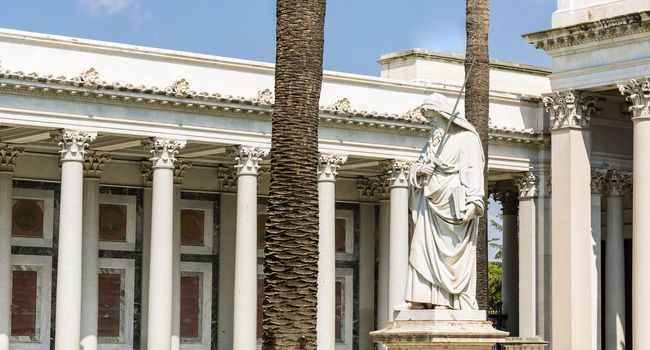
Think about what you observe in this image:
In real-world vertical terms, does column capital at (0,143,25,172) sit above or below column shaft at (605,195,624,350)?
above

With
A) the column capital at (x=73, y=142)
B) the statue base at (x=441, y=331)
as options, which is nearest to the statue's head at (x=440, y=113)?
the statue base at (x=441, y=331)

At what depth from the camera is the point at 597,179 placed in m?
61.1

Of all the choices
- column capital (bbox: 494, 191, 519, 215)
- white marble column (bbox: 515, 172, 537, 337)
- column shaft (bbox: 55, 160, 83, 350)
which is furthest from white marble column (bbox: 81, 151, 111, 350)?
column capital (bbox: 494, 191, 519, 215)

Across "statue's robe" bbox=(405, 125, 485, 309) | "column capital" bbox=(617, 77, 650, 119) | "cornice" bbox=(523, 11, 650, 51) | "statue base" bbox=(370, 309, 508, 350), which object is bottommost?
"statue base" bbox=(370, 309, 508, 350)

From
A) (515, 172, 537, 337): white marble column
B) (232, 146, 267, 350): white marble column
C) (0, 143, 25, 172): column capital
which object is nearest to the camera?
(232, 146, 267, 350): white marble column

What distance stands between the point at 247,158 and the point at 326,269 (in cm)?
517

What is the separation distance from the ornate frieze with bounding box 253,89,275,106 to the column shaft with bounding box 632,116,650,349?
43.6ft

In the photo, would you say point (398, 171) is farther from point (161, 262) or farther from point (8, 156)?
point (8, 156)

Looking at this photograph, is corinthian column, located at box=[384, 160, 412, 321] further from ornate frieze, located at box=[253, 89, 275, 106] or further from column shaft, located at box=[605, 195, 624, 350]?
column shaft, located at box=[605, 195, 624, 350]

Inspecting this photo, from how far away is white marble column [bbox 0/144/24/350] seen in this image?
54.8 meters

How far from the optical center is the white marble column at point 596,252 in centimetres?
5906

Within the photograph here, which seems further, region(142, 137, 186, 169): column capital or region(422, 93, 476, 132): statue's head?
region(142, 137, 186, 169): column capital

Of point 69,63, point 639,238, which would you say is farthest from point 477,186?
point 639,238

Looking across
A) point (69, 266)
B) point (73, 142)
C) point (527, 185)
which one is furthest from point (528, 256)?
point (73, 142)
